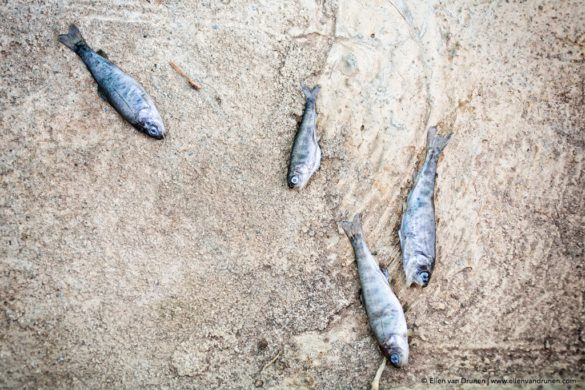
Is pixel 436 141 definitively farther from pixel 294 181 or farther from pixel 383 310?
pixel 383 310

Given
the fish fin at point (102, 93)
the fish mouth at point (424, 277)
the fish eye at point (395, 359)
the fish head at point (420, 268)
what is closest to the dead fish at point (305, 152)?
the fish head at point (420, 268)

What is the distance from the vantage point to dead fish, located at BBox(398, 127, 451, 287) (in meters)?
4.62

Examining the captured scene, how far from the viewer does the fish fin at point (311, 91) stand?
16.2 ft

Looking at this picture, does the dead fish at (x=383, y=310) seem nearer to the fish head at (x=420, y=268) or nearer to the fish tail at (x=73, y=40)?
the fish head at (x=420, y=268)

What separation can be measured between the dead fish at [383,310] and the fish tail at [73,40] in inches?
130

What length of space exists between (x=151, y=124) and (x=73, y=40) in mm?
1153

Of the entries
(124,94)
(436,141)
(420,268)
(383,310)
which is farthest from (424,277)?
(124,94)

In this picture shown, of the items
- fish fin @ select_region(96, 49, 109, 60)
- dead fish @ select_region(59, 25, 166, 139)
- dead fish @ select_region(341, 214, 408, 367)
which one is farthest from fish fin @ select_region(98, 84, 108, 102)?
dead fish @ select_region(341, 214, 408, 367)

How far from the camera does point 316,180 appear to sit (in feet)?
16.2

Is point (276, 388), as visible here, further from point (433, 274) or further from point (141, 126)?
point (141, 126)

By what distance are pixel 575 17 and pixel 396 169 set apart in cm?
231

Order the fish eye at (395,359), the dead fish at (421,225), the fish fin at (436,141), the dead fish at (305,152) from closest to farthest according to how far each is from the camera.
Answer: the fish eye at (395,359)
the dead fish at (421,225)
the dead fish at (305,152)
the fish fin at (436,141)

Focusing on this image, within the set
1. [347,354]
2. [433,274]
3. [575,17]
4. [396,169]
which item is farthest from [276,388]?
[575,17]

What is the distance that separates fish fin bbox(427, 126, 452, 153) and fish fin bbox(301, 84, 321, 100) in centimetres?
116
